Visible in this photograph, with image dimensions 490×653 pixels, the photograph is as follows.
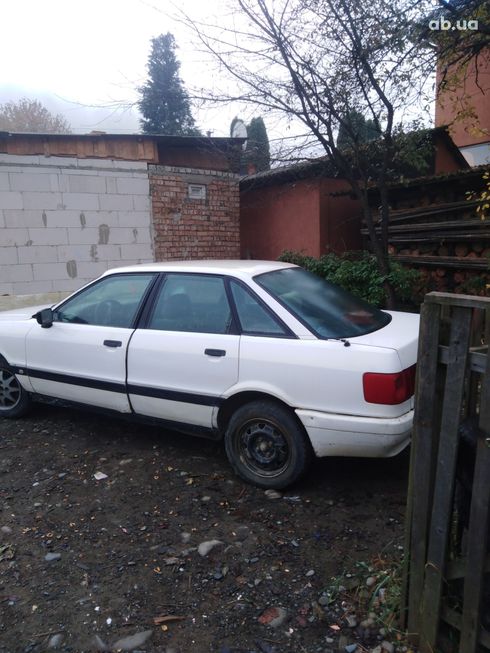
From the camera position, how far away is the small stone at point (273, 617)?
2158 millimetres

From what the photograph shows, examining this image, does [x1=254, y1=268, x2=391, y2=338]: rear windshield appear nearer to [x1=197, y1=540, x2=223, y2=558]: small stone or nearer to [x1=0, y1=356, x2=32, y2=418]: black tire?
[x1=197, y1=540, x2=223, y2=558]: small stone

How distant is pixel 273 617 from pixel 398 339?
174 cm

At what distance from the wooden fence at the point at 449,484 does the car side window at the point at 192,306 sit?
1744 mm

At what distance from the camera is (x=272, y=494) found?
10.4 ft

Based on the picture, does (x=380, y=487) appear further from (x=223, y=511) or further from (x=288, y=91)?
(x=288, y=91)

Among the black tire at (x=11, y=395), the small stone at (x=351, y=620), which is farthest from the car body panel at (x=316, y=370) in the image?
the black tire at (x=11, y=395)

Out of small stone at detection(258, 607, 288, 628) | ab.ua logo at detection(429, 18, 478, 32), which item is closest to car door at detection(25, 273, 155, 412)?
small stone at detection(258, 607, 288, 628)

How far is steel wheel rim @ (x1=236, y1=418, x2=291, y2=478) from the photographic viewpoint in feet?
10.3

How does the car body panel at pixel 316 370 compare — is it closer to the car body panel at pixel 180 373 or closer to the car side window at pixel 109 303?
the car body panel at pixel 180 373

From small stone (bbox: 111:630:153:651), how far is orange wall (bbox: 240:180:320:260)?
7497mm

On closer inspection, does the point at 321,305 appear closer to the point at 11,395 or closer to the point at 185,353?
the point at 185,353

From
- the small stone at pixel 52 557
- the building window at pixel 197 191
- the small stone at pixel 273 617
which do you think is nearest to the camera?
the small stone at pixel 273 617

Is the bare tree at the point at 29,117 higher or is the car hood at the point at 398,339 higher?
the bare tree at the point at 29,117

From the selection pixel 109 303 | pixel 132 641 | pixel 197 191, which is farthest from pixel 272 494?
pixel 197 191
